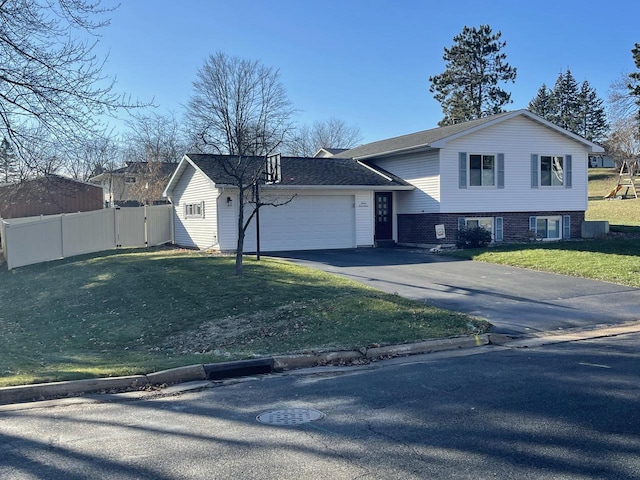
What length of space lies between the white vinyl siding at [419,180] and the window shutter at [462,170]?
25cm

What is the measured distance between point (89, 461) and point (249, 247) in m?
18.0

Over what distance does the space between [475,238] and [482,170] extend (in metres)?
3.39

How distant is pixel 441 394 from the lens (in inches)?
242

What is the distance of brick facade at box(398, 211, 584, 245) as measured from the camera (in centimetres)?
2353

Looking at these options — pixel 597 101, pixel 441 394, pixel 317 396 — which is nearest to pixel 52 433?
pixel 317 396

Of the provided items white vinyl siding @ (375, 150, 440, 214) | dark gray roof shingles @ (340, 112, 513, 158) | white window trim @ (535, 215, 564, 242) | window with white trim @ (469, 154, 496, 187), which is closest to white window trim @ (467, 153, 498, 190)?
window with white trim @ (469, 154, 496, 187)

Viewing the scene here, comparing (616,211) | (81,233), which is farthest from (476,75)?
(81,233)

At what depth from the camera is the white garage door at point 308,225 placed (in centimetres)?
2291

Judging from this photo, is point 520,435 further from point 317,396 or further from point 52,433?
point 52,433

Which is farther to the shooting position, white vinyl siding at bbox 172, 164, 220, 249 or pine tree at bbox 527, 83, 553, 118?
pine tree at bbox 527, 83, 553, 118

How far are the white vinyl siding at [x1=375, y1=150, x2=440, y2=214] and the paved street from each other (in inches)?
648

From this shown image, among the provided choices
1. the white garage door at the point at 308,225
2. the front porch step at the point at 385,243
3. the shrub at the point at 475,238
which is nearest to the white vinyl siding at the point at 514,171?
the shrub at the point at 475,238

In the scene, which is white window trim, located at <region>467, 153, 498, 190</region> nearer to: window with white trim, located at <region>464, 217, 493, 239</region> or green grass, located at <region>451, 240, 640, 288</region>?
window with white trim, located at <region>464, 217, 493, 239</region>

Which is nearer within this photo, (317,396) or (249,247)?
(317,396)
